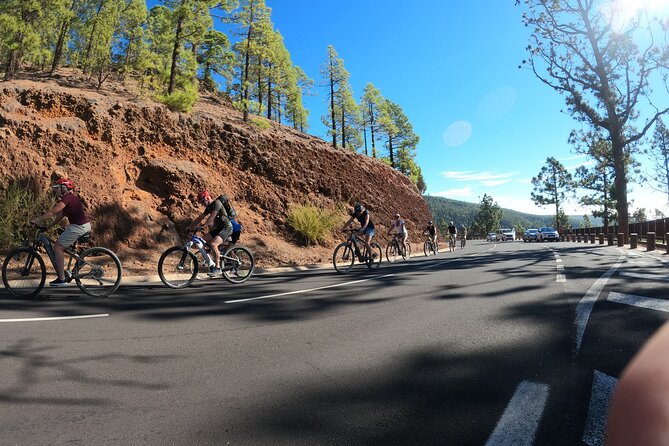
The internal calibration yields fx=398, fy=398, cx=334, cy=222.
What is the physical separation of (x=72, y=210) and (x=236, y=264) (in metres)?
3.52

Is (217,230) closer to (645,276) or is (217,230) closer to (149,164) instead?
(149,164)

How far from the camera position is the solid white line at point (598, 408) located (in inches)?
83.6

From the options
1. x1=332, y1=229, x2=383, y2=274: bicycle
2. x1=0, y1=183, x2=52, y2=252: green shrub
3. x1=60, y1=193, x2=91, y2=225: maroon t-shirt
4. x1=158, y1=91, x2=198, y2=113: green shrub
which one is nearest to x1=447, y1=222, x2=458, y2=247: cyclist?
x1=332, y1=229, x2=383, y2=274: bicycle

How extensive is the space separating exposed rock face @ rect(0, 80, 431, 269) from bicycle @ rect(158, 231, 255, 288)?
283 centimetres

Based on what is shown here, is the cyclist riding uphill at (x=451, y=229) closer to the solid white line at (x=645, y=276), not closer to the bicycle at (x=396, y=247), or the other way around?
the bicycle at (x=396, y=247)

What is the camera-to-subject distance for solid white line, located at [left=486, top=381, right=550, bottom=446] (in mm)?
2137

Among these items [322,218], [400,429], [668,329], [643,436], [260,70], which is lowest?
[400,429]

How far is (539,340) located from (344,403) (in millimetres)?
2382

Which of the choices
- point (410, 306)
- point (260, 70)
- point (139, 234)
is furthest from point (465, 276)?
point (260, 70)

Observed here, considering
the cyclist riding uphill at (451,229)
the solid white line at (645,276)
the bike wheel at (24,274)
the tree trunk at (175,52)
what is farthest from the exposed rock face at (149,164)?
the solid white line at (645,276)

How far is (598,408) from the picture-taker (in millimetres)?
2453

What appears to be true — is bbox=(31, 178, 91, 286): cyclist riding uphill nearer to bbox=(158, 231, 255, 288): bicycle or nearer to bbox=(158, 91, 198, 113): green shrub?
bbox=(158, 231, 255, 288): bicycle

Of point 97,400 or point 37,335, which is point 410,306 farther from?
point 37,335

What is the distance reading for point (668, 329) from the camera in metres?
1.59
